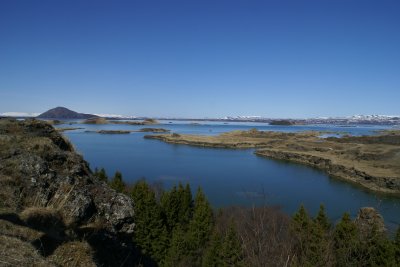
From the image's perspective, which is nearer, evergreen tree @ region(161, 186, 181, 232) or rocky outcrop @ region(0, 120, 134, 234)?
rocky outcrop @ region(0, 120, 134, 234)

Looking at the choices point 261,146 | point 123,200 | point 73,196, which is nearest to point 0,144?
point 73,196

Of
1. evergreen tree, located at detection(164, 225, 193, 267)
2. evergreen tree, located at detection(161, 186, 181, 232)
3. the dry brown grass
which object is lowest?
evergreen tree, located at detection(164, 225, 193, 267)

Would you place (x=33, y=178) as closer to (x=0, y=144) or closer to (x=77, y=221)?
(x=77, y=221)

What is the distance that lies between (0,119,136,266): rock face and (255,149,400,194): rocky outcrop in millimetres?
43044

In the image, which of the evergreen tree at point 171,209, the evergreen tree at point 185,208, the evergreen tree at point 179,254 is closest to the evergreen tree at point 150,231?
the evergreen tree at point 179,254

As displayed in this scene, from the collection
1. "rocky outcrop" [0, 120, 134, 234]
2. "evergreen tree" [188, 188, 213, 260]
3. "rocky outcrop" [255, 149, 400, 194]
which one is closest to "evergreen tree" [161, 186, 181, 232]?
"evergreen tree" [188, 188, 213, 260]

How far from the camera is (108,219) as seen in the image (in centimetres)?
839

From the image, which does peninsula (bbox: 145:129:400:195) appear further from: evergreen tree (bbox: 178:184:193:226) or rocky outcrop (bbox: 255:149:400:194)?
evergreen tree (bbox: 178:184:193:226)

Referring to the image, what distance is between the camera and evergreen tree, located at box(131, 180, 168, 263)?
761 inches

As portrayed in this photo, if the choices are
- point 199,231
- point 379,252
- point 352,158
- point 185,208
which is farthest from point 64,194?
point 352,158

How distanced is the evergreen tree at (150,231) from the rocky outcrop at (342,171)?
1360 inches

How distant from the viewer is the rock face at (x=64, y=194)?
6605 mm

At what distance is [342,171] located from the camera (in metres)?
53.5

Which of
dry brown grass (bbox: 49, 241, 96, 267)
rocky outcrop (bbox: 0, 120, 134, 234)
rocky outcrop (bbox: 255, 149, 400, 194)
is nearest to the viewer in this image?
dry brown grass (bbox: 49, 241, 96, 267)
